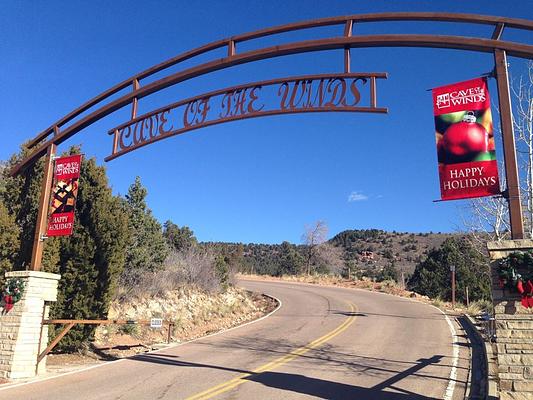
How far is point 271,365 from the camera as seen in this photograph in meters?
13.0

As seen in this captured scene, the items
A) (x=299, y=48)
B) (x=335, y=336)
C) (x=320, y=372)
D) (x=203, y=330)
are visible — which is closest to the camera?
(x=299, y=48)

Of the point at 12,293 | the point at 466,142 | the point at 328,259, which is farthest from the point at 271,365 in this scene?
the point at 328,259

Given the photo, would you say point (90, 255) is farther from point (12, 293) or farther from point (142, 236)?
point (142, 236)

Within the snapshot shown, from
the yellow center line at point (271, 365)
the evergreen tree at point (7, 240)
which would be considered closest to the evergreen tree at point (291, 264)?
the yellow center line at point (271, 365)

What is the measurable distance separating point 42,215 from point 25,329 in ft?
9.82

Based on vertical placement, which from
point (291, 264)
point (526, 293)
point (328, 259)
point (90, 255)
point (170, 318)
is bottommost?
point (170, 318)

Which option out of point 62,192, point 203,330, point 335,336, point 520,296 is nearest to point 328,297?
point 203,330

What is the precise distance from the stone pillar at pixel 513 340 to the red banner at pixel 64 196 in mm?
9915

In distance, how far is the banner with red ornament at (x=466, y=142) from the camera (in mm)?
8141

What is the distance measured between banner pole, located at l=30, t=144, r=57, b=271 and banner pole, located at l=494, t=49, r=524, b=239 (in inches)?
432

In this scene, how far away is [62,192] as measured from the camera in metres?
12.8

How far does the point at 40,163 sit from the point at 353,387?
12.2 metres

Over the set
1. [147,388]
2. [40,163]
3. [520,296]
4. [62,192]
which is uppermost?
[40,163]

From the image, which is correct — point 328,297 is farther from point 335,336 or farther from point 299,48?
point 299,48
